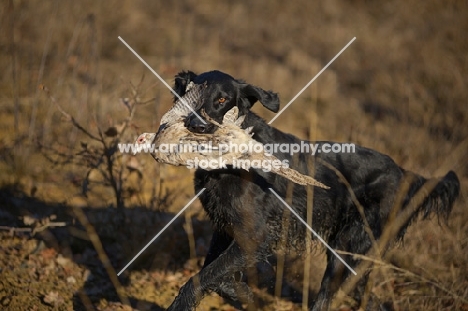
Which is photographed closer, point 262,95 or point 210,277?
point 210,277

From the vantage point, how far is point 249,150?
173 inches

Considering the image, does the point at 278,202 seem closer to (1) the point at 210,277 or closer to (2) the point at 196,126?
(1) the point at 210,277

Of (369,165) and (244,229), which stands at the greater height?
(369,165)

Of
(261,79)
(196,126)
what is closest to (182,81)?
→ (196,126)

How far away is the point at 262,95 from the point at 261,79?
23.5 ft

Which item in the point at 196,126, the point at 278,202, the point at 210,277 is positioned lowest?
the point at 210,277

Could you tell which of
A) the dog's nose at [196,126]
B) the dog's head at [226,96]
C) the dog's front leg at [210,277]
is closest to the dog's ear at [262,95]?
the dog's head at [226,96]

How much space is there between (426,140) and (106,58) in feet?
18.3

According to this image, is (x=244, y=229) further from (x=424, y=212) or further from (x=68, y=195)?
(x=68, y=195)

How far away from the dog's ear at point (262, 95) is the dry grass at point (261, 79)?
1.18 metres

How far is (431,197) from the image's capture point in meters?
5.86

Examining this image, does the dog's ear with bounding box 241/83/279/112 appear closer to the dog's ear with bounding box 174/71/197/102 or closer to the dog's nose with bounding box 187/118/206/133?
the dog's ear with bounding box 174/71/197/102

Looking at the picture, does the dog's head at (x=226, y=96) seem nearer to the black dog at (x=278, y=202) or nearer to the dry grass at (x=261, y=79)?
the black dog at (x=278, y=202)

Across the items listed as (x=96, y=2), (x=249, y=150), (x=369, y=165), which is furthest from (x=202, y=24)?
(x=249, y=150)
